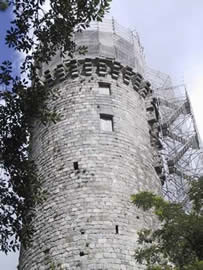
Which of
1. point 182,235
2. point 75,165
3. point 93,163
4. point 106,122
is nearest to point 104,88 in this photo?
point 106,122

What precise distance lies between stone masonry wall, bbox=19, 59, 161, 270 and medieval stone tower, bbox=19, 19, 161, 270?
0.08 ft

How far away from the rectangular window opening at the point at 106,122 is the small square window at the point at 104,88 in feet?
3.36

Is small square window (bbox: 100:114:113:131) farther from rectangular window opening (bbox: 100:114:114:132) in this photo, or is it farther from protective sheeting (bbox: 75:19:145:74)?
protective sheeting (bbox: 75:19:145:74)

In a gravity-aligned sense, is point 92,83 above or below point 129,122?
above

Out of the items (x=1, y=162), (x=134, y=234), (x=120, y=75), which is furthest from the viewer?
(x=120, y=75)

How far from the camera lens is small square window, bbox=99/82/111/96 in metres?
15.4

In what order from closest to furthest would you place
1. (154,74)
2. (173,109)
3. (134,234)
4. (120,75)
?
1. (134,234)
2. (120,75)
3. (173,109)
4. (154,74)

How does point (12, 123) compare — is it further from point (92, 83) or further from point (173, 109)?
point (173, 109)

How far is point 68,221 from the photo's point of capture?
12.2 meters

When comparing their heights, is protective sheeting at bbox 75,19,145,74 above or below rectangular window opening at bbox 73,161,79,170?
above

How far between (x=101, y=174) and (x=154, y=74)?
11.0 metres

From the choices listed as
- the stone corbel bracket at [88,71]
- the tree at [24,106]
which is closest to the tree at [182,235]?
the tree at [24,106]

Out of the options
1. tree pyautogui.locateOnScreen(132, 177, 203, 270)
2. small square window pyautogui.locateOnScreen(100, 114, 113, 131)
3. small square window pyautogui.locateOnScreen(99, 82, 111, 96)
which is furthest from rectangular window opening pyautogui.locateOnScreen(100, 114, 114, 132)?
tree pyautogui.locateOnScreen(132, 177, 203, 270)

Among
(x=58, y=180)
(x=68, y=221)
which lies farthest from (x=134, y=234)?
(x=58, y=180)
